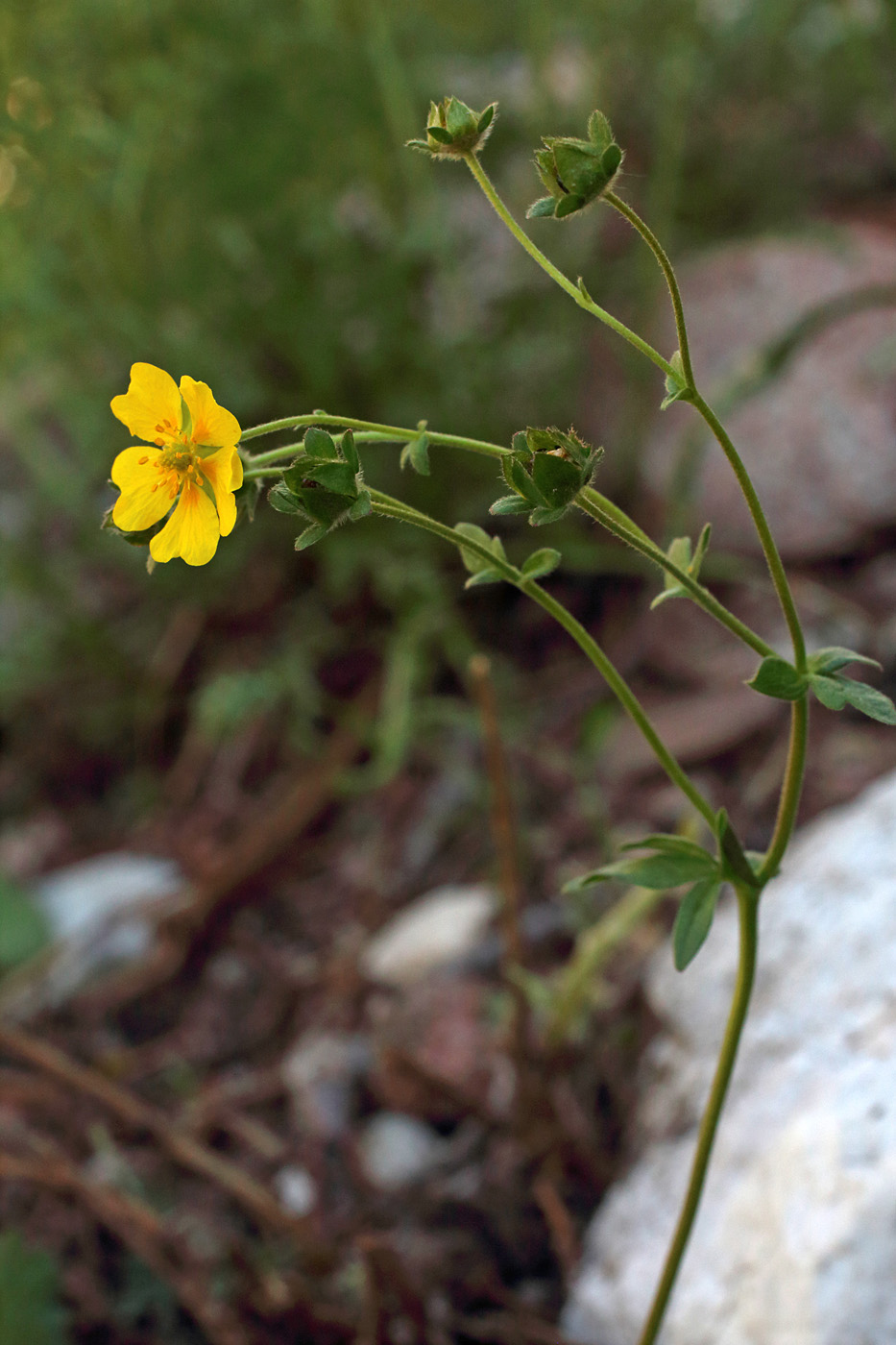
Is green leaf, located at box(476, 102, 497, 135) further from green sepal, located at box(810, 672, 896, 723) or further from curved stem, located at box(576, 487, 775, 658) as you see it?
green sepal, located at box(810, 672, 896, 723)

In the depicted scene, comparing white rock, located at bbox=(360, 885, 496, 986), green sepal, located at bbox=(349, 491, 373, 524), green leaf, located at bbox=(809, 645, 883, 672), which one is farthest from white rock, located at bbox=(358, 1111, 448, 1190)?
green sepal, located at bbox=(349, 491, 373, 524)

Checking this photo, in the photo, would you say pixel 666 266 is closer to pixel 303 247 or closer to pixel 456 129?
pixel 456 129

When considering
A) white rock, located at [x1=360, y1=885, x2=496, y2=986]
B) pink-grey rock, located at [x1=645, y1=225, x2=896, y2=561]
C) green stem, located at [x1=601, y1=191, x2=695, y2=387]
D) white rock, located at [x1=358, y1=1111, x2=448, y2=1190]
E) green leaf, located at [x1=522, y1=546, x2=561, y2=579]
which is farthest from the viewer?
pink-grey rock, located at [x1=645, y1=225, x2=896, y2=561]

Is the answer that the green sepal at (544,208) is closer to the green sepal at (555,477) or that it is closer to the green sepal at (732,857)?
the green sepal at (555,477)

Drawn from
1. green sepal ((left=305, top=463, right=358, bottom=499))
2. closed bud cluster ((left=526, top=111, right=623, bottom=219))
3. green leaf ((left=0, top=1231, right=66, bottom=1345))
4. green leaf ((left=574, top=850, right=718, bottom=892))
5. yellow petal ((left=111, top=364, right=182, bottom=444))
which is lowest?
green leaf ((left=0, top=1231, right=66, bottom=1345))

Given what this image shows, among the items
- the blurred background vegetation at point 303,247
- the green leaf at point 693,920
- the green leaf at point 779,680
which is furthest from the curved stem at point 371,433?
the blurred background vegetation at point 303,247

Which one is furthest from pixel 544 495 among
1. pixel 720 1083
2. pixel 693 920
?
pixel 720 1083
